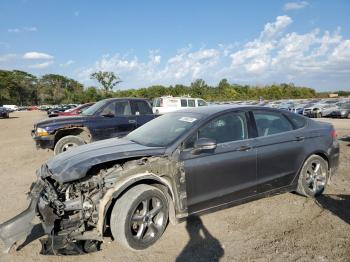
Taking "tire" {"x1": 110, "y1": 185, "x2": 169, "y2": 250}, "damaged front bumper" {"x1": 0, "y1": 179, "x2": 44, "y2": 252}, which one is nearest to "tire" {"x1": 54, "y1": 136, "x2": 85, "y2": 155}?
"damaged front bumper" {"x1": 0, "y1": 179, "x2": 44, "y2": 252}

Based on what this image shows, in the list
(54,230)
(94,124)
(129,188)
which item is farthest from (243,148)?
(94,124)

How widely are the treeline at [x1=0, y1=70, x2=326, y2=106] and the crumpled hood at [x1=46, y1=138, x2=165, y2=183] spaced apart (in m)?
59.8

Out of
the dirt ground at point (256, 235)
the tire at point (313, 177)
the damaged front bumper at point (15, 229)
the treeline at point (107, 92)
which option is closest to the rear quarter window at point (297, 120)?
the tire at point (313, 177)

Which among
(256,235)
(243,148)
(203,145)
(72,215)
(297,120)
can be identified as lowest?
(256,235)

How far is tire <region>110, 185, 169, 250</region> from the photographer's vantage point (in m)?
3.70

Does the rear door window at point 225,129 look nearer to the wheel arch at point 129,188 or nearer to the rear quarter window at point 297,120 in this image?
the wheel arch at point 129,188

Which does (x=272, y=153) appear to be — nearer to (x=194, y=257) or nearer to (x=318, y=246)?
(x=318, y=246)

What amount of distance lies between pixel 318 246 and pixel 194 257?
143cm

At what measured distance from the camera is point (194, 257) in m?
3.66

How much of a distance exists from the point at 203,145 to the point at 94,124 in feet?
18.2

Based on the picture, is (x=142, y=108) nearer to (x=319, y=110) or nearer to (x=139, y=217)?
(x=139, y=217)

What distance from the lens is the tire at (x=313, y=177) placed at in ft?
17.4

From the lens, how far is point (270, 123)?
5086 mm

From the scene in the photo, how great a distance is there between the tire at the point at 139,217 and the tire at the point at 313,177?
2457mm
